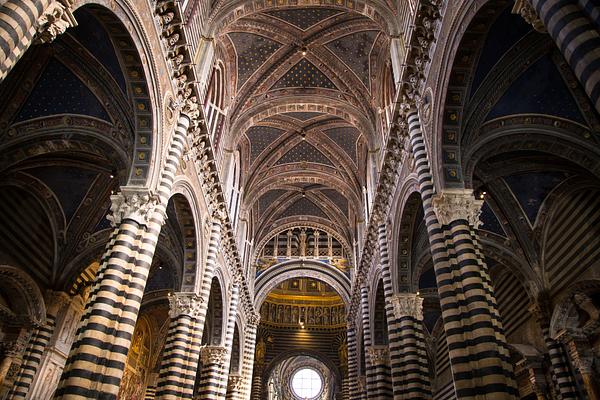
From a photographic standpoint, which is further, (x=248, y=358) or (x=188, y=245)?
(x=248, y=358)

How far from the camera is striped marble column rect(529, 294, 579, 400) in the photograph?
15281 millimetres

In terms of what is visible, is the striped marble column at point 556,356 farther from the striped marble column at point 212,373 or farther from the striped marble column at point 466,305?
the striped marble column at point 212,373

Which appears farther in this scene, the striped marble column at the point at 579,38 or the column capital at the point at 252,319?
the column capital at the point at 252,319

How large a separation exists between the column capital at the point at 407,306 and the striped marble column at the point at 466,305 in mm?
5122

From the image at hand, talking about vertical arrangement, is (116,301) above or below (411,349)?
below

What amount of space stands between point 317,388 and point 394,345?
3502 centimetres

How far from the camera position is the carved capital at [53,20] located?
6660 mm

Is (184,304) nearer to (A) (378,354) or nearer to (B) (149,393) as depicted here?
(A) (378,354)

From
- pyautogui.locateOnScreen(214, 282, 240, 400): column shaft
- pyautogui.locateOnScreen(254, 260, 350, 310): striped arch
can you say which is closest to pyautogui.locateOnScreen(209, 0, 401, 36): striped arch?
pyautogui.locateOnScreen(214, 282, 240, 400): column shaft

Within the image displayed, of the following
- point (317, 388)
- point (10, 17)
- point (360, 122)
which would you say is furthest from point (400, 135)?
point (317, 388)

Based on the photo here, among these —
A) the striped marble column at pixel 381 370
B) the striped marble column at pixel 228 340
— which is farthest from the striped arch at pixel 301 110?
the striped marble column at pixel 381 370

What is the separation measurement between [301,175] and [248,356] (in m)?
12.4

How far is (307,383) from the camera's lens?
47.9 m

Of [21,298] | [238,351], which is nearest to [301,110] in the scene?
[21,298]
